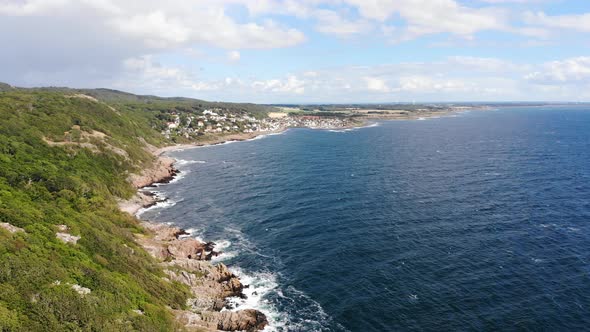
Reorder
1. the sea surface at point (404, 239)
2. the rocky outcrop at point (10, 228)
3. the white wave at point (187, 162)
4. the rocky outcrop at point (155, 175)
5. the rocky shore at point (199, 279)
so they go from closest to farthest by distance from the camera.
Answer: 1. the rocky outcrop at point (10, 228)
2. the rocky shore at point (199, 279)
3. the sea surface at point (404, 239)
4. the rocky outcrop at point (155, 175)
5. the white wave at point (187, 162)

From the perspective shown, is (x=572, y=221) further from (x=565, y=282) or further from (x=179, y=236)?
(x=179, y=236)

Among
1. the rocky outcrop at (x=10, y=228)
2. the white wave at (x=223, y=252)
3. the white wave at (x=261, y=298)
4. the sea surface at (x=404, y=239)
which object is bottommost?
the white wave at (x=261, y=298)

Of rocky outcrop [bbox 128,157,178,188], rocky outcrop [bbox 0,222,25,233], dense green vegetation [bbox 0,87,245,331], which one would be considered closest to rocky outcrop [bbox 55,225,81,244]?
dense green vegetation [bbox 0,87,245,331]

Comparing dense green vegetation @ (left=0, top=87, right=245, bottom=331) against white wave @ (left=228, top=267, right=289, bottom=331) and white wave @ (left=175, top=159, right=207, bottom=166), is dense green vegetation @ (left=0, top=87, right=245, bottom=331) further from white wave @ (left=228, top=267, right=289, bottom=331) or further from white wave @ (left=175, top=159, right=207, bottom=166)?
white wave @ (left=175, top=159, right=207, bottom=166)

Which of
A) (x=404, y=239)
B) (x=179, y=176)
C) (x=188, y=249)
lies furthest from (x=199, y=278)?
(x=179, y=176)

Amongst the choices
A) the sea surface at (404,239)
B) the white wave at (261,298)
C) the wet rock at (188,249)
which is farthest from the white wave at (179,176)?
the white wave at (261,298)

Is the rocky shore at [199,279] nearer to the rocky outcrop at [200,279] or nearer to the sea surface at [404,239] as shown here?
the rocky outcrop at [200,279]

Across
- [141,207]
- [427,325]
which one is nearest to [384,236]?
[427,325]
